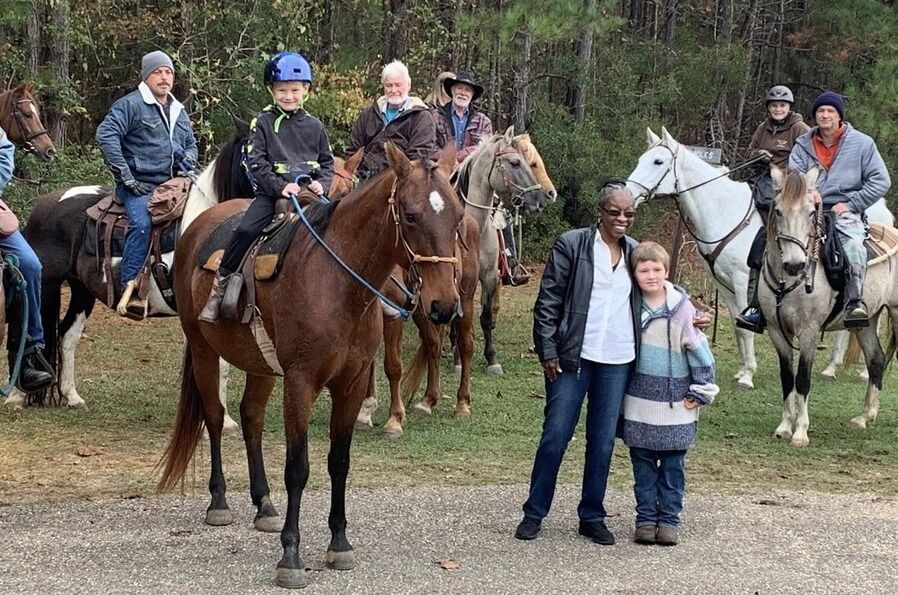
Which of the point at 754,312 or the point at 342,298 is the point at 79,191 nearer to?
the point at 342,298

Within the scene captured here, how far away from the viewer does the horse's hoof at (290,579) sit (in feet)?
16.4

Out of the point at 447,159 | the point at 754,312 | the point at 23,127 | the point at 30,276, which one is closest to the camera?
the point at 447,159

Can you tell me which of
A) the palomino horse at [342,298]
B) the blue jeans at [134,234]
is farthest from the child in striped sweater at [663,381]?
the blue jeans at [134,234]

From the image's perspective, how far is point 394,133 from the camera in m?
8.65

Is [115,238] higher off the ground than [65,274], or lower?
higher

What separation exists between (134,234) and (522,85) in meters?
12.8

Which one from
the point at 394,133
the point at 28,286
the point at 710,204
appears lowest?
the point at 28,286

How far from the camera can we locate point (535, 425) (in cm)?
916

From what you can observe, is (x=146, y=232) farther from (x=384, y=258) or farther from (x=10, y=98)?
(x=384, y=258)

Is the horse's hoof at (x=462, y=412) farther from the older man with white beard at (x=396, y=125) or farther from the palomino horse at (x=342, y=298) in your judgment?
the palomino horse at (x=342, y=298)

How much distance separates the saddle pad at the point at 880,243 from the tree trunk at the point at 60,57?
1023 centimetres

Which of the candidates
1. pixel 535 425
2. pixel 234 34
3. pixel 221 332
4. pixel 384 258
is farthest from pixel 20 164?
pixel 384 258

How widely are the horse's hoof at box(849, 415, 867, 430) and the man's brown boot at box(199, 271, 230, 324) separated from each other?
20.6 feet

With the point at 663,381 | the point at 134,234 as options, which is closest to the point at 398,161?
the point at 663,381
